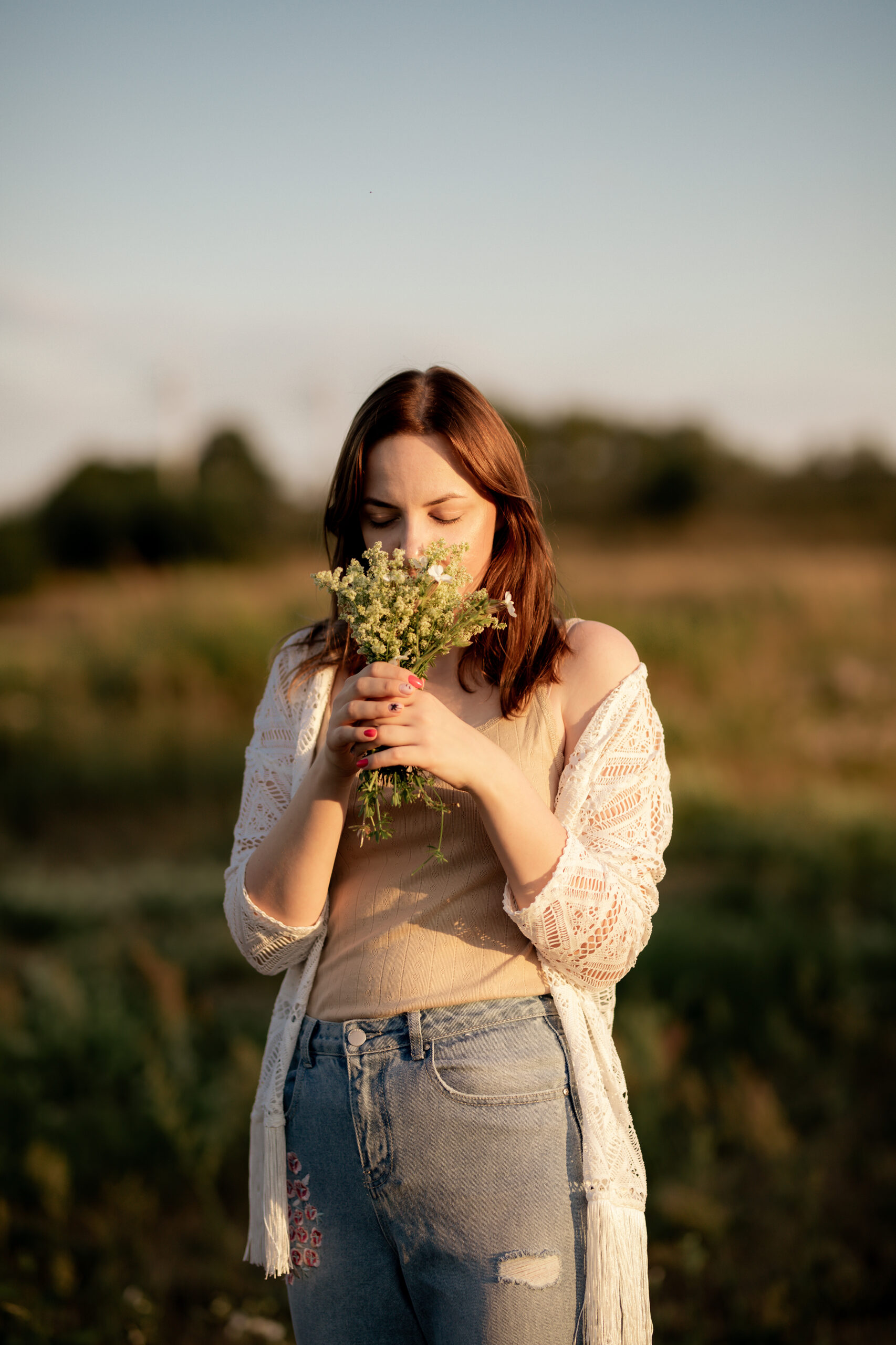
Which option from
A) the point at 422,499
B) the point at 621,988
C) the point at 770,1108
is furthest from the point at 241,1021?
the point at 422,499

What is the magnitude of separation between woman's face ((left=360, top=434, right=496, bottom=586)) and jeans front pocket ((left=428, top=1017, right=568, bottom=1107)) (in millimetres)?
856

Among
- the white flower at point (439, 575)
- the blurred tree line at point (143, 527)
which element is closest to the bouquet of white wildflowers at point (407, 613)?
the white flower at point (439, 575)

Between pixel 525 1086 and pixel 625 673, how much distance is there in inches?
30.6

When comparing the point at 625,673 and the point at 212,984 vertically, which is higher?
the point at 625,673

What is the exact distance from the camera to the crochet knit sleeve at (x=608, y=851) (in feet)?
5.67

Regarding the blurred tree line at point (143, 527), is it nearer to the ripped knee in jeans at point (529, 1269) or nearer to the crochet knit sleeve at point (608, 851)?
the crochet knit sleeve at point (608, 851)

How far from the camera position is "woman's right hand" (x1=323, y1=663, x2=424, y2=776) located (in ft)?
5.20

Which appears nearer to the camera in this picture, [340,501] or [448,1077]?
[448,1077]

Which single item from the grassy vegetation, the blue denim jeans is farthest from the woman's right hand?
the grassy vegetation

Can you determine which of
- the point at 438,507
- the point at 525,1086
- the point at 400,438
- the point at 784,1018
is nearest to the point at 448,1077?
the point at 525,1086

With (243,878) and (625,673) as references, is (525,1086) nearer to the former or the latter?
(243,878)

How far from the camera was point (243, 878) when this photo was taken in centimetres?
193

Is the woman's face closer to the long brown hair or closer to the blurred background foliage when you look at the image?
the long brown hair

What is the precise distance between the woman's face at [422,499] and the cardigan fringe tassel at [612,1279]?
117 centimetres
